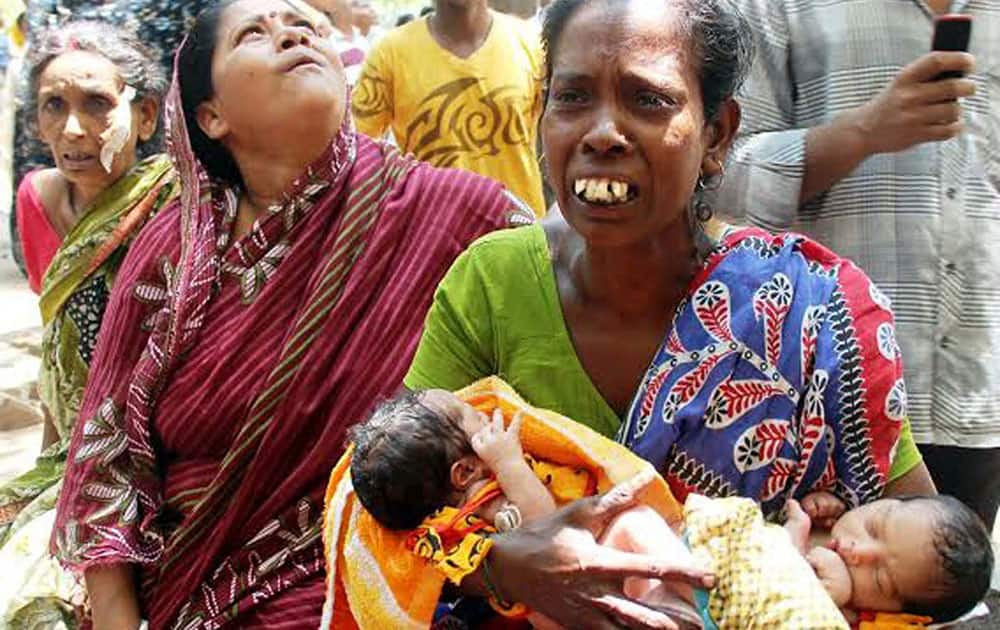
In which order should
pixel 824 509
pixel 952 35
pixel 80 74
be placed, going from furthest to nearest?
1. pixel 80 74
2. pixel 952 35
3. pixel 824 509

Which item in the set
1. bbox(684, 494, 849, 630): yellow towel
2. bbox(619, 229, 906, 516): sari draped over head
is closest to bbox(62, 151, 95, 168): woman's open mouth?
bbox(619, 229, 906, 516): sari draped over head

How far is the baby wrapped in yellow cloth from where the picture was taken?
1.54m

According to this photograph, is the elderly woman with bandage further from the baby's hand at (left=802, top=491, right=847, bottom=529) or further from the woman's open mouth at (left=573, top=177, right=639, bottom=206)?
the baby's hand at (left=802, top=491, right=847, bottom=529)

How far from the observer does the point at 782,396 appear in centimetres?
168

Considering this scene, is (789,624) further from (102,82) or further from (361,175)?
(102,82)

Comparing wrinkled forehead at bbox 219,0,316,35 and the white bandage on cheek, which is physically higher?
wrinkled forehead at bbox 219,0,316,35

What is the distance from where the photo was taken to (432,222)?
2396mm

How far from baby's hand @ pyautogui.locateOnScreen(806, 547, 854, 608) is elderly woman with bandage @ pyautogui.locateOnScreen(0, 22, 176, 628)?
1.90 m

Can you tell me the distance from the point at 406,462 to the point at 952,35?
3.98 ft

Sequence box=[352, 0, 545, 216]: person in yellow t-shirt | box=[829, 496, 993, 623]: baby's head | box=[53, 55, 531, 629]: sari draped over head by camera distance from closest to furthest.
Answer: box=[829, 496, 993, 623]: baby's head
box=[53, 55, 531, 629]: sari draped over head
box=[352, 0, 545, 216]: person in yellow t-shirt

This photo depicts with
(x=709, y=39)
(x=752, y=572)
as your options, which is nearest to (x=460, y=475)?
(x=752, y=572)

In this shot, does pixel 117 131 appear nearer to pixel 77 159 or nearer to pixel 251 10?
pixel 77 159

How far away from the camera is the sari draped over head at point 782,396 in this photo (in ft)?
5.49

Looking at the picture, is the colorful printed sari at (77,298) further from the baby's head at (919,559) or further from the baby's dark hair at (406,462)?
the baby's head at (919,559)
